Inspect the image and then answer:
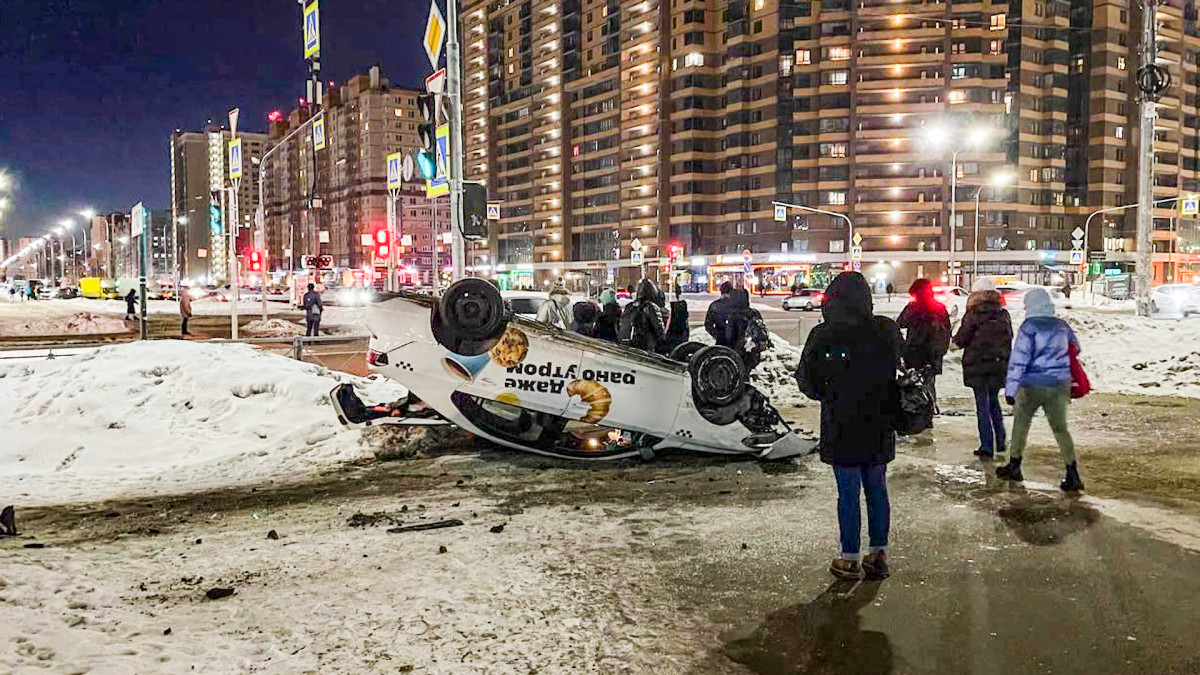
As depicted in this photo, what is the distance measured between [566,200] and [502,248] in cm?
1795

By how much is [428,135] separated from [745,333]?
229 inches

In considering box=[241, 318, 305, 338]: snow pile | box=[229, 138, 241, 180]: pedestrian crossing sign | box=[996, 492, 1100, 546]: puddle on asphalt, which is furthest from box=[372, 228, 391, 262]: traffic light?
box=[996, 492, 1100, 546]: puddle on asphalt

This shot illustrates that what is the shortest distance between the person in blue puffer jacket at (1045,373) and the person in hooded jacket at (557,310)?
5570 millimetres

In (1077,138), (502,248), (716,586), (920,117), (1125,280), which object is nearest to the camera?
(716,586)

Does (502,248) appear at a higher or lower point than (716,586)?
higher

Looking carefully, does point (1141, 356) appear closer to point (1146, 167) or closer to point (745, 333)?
point (745, 333)

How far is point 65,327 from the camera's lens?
31609mm

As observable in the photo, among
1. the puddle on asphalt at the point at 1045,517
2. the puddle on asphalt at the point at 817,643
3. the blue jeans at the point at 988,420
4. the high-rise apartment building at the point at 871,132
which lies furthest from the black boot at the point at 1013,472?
the high-rise apartment building at the point at 871,132

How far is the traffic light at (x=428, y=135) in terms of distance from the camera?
12.7 metres

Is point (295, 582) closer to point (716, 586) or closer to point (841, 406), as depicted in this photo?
point (716, 586)

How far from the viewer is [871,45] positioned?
86688 mm

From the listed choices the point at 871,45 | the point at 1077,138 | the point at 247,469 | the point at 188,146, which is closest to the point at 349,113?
the point at 188,146

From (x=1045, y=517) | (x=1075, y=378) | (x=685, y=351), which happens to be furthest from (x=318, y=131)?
(x=1045, y=517)

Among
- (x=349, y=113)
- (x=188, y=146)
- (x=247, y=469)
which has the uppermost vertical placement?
(x=349, y=113)
